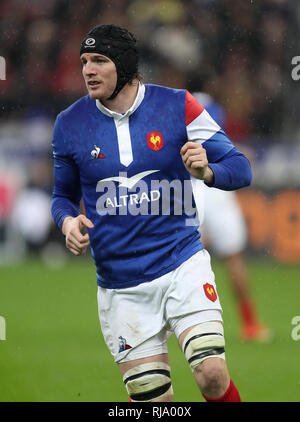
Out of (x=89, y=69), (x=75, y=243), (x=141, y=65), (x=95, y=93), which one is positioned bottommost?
(x=75, y=243)

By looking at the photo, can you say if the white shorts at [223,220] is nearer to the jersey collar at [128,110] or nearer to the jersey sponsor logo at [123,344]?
the jersey collar at [128,110]

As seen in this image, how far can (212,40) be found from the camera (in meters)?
13.7

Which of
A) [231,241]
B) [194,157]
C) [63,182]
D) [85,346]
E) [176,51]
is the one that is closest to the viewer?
[194,157]

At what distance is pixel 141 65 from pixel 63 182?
9.67 m

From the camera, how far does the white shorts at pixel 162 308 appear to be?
4.03 meters

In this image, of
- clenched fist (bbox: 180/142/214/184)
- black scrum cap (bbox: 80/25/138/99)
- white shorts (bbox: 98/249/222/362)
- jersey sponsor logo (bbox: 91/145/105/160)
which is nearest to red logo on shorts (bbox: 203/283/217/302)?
white shorts (bbox: 98/249/222/362)

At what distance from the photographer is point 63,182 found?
4.36m

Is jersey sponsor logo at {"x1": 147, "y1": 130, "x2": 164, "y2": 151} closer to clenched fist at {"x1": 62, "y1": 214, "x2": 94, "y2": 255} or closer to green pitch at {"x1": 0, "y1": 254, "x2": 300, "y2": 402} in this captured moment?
clenched fist at {"x1": 62, "y1": 214, "x2": 94, "y2": 255}

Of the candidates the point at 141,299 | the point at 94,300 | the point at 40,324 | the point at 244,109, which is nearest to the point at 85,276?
the point at 94,300

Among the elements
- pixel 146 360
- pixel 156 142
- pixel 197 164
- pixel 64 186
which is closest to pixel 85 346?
pixel 64 186

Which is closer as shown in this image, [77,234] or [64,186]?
[77,234]

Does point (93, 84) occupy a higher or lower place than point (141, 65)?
lower

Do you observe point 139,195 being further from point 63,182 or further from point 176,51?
point 176,51

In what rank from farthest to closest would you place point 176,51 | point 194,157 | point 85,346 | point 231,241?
1. point 176,51
2. point 231,241
3. point 85,346
4. point 194,157
